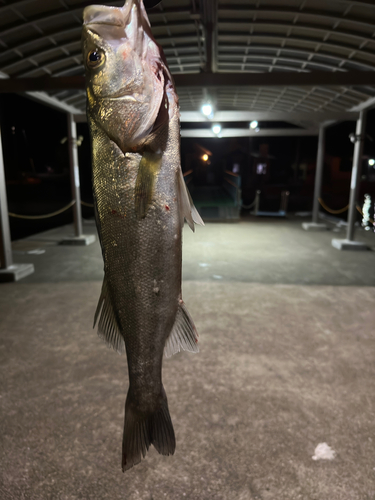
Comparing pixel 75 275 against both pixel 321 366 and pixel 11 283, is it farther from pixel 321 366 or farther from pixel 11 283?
pixel 321 366

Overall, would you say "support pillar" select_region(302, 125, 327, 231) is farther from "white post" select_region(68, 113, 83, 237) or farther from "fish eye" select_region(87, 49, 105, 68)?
"fish eye" select_region(87, 49, 105, 68)

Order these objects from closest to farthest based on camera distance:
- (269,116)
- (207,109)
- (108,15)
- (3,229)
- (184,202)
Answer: (108,15)
(184,202)
(3,229)
(207,109)
(269,116)

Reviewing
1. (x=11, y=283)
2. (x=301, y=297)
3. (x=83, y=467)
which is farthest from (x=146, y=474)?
(x=11, y=283)

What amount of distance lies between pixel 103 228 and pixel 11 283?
21.3ft

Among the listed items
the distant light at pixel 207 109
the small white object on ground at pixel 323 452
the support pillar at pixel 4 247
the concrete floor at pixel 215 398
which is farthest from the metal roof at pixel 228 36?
the small white object on ground at pixel 323 452

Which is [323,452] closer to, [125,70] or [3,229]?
[125,70]

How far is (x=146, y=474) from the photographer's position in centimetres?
255

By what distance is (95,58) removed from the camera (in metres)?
1.17

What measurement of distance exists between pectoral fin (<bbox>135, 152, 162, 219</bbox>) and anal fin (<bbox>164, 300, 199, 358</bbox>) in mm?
516

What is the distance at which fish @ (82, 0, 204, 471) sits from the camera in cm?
114

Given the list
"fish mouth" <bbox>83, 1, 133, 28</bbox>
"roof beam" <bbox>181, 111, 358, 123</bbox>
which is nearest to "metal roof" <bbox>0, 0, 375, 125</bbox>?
"roof beam" <bbox>181, 111, 358, 123</bbox>

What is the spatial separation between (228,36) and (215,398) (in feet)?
20.1

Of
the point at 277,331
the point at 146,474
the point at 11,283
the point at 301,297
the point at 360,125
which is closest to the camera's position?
the point at 146,474

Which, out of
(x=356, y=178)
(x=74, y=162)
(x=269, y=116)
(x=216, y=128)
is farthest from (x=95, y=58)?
(x=216, y=128)
